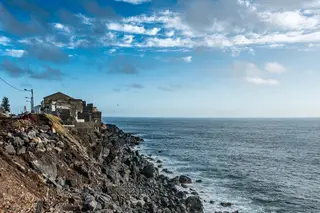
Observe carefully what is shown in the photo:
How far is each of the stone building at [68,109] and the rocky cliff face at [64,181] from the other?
1046cm

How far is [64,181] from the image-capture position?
25438mm

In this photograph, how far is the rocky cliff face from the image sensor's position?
1891cm

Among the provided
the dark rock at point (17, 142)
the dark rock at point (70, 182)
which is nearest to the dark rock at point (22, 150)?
the dark rock at point (17, 142)

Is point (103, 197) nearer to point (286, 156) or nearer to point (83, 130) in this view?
point (83, 130)

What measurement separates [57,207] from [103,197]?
649 cm

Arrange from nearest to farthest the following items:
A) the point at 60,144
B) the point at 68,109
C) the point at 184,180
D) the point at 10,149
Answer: the point at 10,149, the point at 60,144, the point at 184,180, the point at 68,109

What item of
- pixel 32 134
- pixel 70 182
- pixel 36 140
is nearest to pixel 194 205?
pixel 70 182

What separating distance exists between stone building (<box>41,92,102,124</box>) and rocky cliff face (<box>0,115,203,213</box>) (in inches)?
412

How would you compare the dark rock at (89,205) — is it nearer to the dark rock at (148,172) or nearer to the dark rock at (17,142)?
the dark rock at (17,142)

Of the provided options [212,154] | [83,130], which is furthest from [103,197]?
[212,154]

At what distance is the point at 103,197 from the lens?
25.1m

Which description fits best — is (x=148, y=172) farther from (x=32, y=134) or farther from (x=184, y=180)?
(x=32, y=134)

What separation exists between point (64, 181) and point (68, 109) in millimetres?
31800

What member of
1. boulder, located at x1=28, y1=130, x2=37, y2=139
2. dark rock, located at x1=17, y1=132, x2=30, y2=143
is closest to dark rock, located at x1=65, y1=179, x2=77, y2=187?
dark rock, located at x1=17, y1=132, x2=30, y2=143
